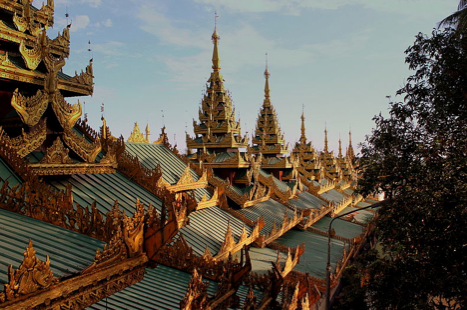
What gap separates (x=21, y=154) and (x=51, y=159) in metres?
0.63

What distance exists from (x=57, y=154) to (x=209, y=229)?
6.16 metres

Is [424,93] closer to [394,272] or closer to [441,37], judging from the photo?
[441,37]

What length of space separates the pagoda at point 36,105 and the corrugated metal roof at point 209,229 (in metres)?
3.49

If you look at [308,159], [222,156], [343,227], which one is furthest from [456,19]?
[308,159]

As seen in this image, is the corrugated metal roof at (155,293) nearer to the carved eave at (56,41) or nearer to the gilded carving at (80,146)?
the gilded carving at (80,146)

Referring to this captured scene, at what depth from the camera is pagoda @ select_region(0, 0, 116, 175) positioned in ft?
27.2

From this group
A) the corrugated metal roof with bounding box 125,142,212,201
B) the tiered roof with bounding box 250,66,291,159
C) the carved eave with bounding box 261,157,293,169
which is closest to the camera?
the corrugated metal roof with bounding box 125,142,212,201

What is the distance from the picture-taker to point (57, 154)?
8.68 meters

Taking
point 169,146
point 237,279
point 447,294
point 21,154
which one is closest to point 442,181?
point 447,294

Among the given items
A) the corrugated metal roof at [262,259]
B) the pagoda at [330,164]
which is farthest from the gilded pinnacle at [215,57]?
the pagoda at [330,164]

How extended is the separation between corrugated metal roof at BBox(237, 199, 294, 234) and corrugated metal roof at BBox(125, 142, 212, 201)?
10.4 feet

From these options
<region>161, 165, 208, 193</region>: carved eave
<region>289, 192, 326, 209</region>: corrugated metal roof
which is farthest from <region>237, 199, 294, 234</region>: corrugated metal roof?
<region>161, 165, 208, 193</region>: carved eave

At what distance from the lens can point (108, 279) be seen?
15.8 feet

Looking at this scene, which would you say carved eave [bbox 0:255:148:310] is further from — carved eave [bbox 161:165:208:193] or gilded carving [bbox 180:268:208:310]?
carved eave [bbox 161:165:208:193]
